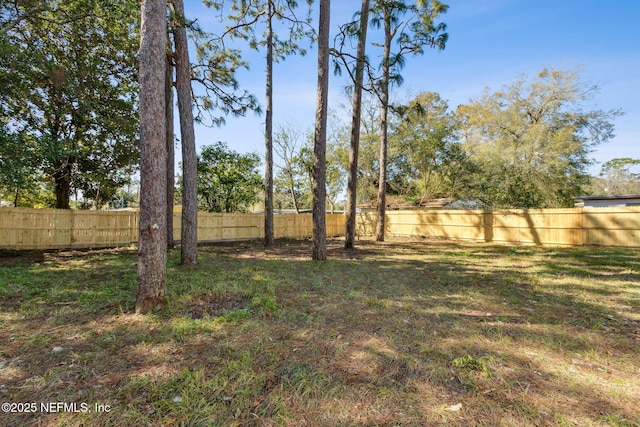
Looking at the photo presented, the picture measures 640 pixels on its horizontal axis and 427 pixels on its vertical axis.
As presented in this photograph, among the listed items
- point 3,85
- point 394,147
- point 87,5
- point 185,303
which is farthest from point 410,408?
point 394,147

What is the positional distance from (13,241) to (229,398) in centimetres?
1045

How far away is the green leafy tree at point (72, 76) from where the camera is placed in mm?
6801

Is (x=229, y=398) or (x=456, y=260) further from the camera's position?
(x=456, y=260)

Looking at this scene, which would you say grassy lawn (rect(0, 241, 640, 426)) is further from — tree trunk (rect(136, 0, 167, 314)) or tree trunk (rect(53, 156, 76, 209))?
tree trunk (rect(53, 156, 76, 209))

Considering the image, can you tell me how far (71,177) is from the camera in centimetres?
1021

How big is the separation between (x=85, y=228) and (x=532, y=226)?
15.5 metres

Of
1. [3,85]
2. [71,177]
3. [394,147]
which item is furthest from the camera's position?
[394,147]

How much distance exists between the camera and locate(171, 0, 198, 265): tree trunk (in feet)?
18.6

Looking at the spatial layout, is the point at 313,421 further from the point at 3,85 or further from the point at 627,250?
the point at 627,250

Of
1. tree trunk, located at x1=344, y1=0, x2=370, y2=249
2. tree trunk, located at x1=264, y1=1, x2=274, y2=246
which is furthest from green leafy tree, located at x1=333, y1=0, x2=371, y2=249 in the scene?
tree trunk, located at x1=264, y1=1, x2=274, y2=246

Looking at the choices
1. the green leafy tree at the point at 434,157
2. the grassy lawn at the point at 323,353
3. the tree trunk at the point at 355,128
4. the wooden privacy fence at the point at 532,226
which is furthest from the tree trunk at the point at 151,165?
the green leafy tree at the point at 434,157

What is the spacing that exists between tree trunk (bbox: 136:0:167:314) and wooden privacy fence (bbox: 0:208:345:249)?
A: 8.23m

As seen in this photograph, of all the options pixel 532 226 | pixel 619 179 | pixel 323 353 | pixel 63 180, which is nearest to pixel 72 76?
pixel 63 180

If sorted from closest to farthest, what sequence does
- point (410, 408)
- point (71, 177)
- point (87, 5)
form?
point (410, 408), point (87, 5), point (71, 177)
